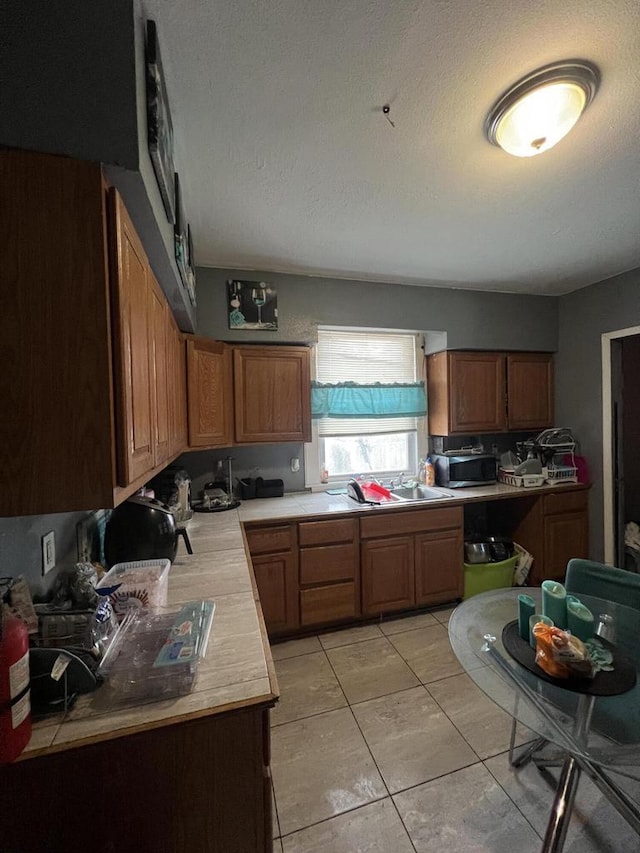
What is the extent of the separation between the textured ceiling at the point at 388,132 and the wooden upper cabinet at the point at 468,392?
2.87ft

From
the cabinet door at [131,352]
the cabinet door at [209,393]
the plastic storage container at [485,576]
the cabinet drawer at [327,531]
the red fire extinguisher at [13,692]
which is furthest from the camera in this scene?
the plastic storage container at [485,576]

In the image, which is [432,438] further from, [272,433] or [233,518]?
[233,518]

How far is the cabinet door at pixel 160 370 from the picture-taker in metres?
1.24

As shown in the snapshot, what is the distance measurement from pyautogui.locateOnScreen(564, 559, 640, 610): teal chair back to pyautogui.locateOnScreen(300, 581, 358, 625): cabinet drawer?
130cm

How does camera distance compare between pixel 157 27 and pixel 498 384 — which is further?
pixel 498 384

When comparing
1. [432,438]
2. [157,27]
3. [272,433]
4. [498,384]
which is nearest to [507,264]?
[498,384]

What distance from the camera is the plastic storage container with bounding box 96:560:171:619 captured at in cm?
110

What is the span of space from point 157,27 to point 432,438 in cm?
298

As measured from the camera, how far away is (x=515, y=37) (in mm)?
963

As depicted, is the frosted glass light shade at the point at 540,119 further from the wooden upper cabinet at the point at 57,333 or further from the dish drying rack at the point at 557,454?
the dish drying rack at the point at 557,454

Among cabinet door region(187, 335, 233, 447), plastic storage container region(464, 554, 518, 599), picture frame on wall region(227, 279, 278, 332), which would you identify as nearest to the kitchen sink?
plastic storage container region(464, 554, 518, 599)

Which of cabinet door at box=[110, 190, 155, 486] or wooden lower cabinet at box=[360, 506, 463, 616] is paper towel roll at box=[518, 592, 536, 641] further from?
cabinet door at box=[110, 190, 155, 486]

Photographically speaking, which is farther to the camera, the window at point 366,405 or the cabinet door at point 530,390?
the cabinet door at point 530,390

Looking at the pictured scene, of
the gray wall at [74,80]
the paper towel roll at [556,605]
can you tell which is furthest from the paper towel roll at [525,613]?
the gray wall at [74,80]
